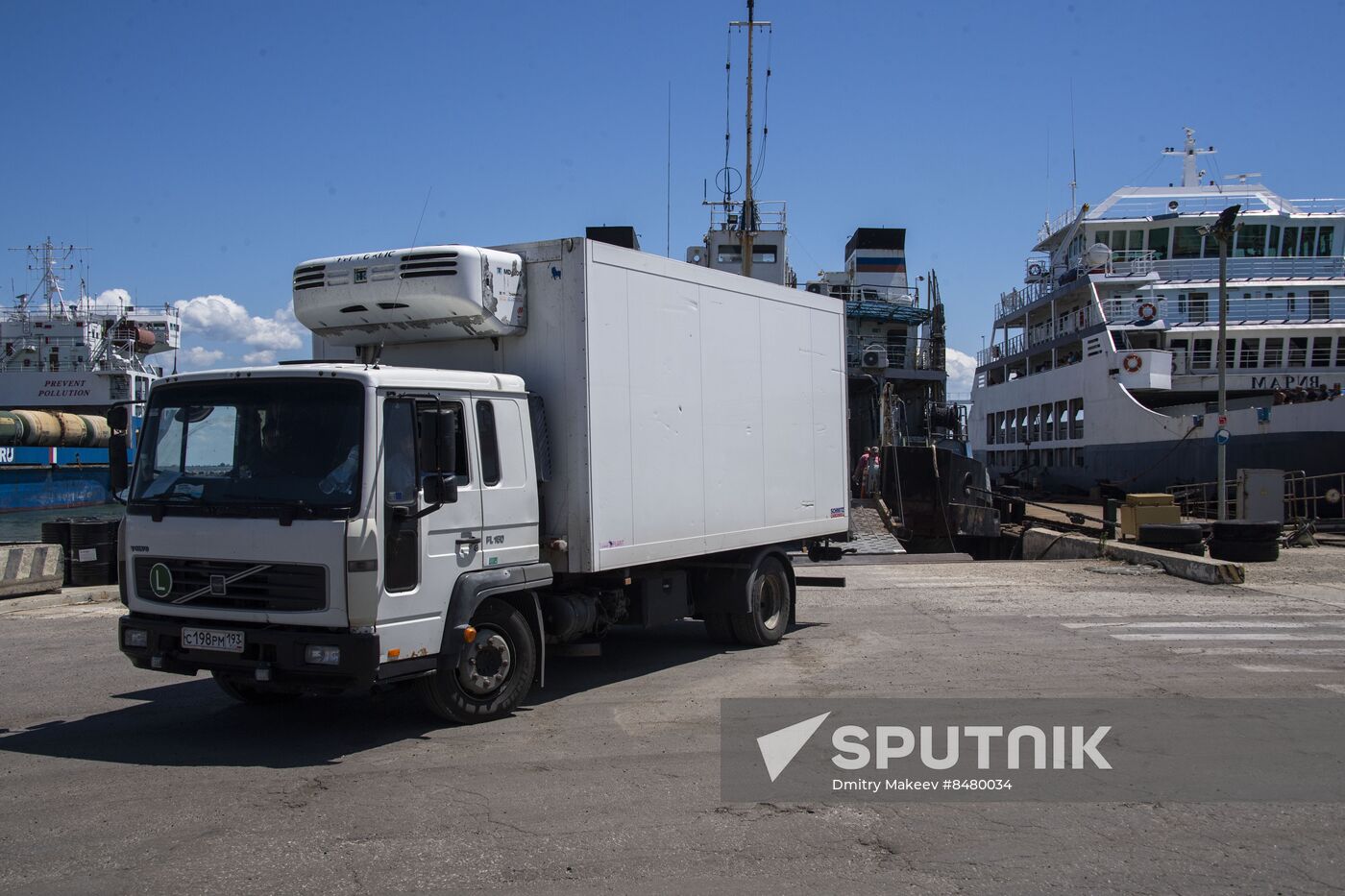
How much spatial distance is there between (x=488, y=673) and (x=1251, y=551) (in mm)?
14143

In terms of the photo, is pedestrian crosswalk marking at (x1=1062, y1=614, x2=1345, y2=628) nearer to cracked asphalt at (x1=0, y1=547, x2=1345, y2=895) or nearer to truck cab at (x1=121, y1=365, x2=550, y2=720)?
cracked asphalt at (x1=0, y1=547, x2=1345, y2=895)

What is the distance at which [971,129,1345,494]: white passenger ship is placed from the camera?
3231 centimetres

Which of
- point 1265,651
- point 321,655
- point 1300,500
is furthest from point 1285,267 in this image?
point 321,655

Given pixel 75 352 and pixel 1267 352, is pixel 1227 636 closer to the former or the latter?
pixel 1267 352

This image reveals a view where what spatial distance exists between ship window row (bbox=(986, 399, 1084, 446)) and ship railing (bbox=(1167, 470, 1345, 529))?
11034 mm

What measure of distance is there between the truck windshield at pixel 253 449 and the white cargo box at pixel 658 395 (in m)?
1.45

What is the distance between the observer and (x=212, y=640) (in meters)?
6.45

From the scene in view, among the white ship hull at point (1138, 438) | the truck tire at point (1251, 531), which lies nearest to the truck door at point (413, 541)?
the truck tire at point (1251, 531)

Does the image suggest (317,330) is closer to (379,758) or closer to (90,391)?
A: (379,758)

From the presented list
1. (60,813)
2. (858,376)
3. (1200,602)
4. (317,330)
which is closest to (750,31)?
(858,376)

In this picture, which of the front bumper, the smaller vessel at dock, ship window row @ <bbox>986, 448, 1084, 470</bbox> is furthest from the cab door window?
the smaller vessel at dock

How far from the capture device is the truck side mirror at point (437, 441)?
6547 mm

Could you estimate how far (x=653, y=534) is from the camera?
8.30 metres

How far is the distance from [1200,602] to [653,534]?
26.5 feet
